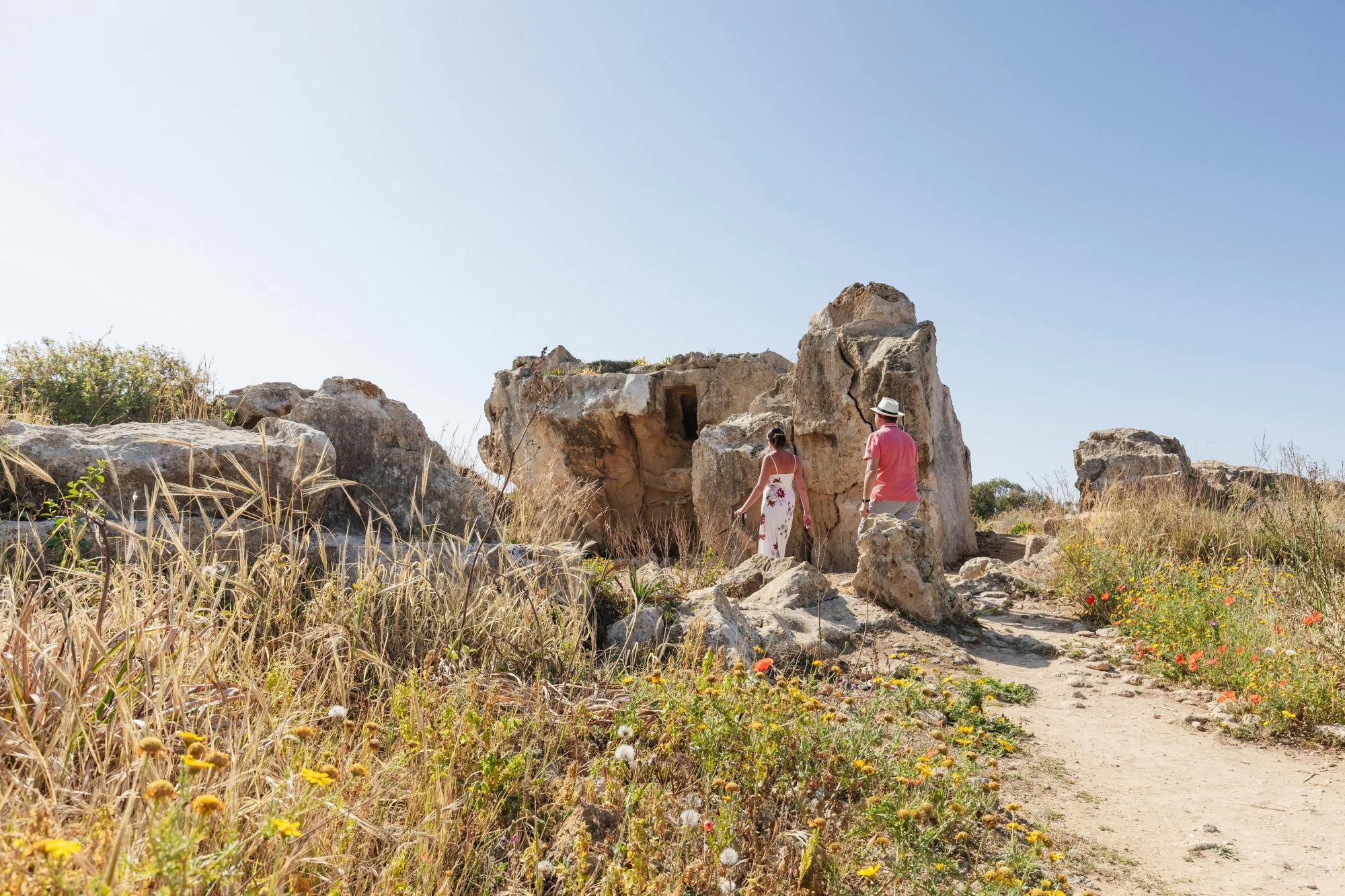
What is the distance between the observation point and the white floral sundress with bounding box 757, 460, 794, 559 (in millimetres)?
8555

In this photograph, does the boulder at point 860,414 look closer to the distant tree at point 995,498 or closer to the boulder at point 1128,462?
the boulder at point 1128,462

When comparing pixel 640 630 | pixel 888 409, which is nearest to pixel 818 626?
pixel 640 630

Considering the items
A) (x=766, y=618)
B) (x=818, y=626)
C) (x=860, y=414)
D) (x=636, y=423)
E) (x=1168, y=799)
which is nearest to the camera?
(x=1168, y=799)

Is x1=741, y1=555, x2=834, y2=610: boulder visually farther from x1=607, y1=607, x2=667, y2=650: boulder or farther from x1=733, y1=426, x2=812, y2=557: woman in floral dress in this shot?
x1=733, y1=426, x2=812, y2=557: woman in floral dress

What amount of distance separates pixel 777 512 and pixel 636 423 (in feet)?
26.9

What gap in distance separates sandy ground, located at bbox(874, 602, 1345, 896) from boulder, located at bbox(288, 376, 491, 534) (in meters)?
3.68

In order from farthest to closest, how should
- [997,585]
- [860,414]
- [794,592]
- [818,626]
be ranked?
[860,414] < [997,585] < [794,592] < [818,626]

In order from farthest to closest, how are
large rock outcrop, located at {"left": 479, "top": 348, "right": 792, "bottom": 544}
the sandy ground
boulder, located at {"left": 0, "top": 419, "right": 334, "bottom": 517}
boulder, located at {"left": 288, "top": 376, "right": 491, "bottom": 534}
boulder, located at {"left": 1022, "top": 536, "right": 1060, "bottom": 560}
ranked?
large rock outcrop, located at {"left": 479, "top": 348, "right": 792, "bottom": 544} < boulder, located at {"left": 1022, "top": 536, "right": 1060, "bottom": 560} < boulder, located at {"left": 288, "top": 376, "right": 491, "bottom": 534} < boulder, located at {"left": 0, "top": 419, "right": 334, "bottom": 517} < the sandy ground

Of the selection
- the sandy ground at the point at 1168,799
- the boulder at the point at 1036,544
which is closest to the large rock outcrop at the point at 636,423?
the boulder at the point at 1036,544

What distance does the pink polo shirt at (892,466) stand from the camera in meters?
7.76

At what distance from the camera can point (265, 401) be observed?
23.1 ft

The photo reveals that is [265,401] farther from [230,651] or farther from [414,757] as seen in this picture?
[414,757]

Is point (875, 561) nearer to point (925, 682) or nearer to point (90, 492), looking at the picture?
point (925, 682)

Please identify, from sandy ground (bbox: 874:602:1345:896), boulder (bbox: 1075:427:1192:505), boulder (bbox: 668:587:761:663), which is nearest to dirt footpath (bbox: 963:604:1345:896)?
sandy ground (bbox: 874:602:1345:896)
